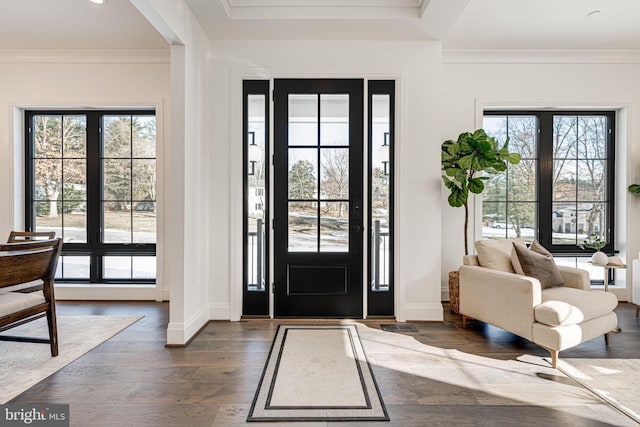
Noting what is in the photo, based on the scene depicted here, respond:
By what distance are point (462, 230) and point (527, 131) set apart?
56.9 inches

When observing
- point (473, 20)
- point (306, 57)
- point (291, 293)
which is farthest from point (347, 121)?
point (291, 293)

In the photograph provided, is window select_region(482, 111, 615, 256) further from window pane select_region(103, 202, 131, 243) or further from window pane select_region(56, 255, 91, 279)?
window pane select_region(56, 255, 91, 279)

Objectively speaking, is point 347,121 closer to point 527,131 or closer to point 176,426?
point 527,131

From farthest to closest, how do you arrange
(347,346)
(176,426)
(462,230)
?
(462,230), (347,346), (176,426)

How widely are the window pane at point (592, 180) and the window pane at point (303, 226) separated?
326 cm

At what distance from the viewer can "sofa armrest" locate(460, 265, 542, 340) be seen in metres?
2.74

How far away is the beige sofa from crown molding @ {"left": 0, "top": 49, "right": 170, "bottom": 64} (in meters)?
4.06

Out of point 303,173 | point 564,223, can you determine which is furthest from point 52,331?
point 564,223

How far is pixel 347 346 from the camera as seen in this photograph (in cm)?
300

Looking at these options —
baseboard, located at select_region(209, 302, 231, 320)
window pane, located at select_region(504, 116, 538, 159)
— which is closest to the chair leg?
baseboard, located at select_region(209, 302, 231, 320)

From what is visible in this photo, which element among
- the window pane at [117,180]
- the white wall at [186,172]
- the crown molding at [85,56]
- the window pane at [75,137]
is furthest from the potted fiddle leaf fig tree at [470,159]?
the window pane at [75,137]

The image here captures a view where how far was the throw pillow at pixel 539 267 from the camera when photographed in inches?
120

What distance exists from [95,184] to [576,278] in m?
5.13

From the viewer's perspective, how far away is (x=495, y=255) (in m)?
3.29
